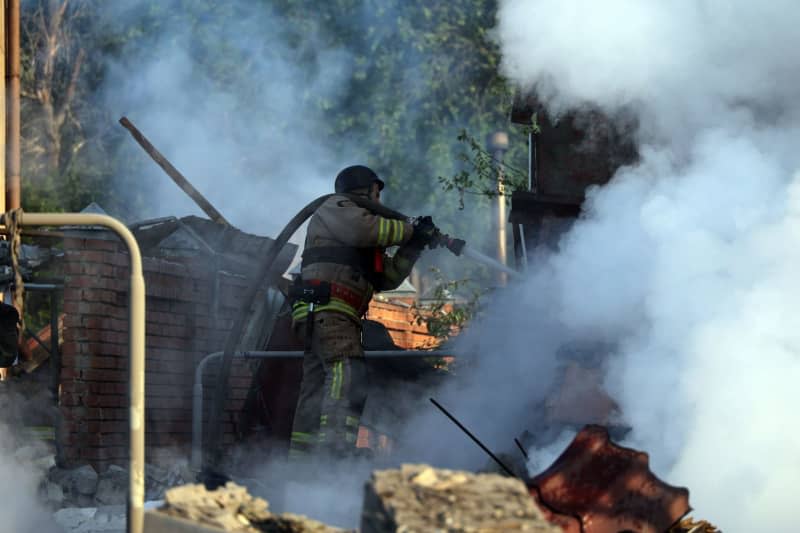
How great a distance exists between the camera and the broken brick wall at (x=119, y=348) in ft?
23.2

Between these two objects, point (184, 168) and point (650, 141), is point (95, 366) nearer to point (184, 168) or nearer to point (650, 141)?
point (650, 141)

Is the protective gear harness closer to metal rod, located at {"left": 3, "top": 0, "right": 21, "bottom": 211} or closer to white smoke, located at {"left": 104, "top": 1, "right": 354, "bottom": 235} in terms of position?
metal rod, located at {"left": 3, "top": 0, "right": 21, "bottom": 211}

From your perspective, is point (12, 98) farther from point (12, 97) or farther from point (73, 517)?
point (73, 517)

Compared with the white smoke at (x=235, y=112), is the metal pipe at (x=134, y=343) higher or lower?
lower

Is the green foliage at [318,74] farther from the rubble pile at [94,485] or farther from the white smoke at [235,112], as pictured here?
the rubble pile at [94,485]

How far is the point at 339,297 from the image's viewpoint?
20.8 feet

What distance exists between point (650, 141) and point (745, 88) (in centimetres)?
58

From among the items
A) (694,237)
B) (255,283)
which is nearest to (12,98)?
(255,283)

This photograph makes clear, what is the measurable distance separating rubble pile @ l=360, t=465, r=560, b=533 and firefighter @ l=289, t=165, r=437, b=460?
9.20 feet

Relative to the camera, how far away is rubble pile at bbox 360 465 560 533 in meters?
3.04

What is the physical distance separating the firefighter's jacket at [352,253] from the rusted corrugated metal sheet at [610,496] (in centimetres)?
203

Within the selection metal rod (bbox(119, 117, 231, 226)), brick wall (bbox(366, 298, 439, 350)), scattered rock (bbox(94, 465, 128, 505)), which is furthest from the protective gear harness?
brick wall (bbox(366, 298, 439, 350))

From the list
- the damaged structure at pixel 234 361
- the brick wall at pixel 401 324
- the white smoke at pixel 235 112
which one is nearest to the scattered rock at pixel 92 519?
the damaged structure at pixel 234 361

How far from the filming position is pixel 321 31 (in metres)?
16.5
